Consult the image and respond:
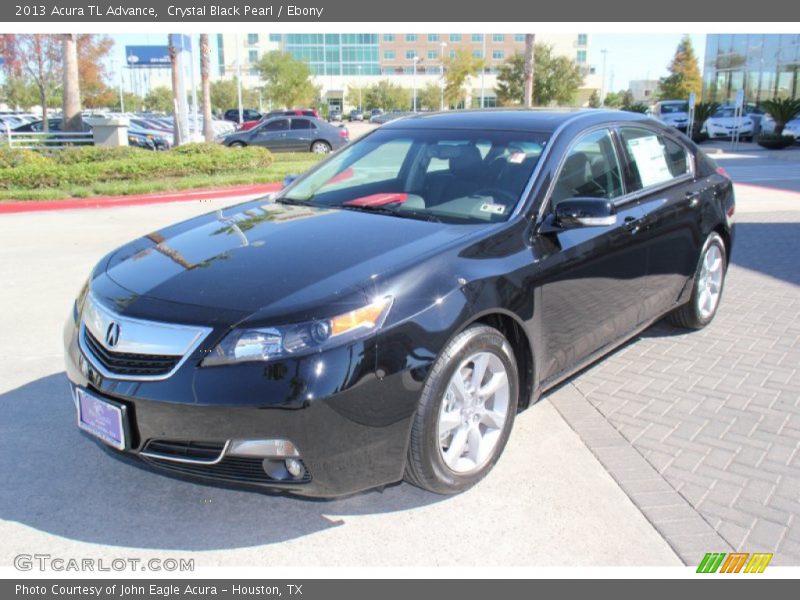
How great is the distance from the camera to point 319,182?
4.67 metres

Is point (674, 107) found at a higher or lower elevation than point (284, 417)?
higher

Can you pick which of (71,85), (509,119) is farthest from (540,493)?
(71,85)

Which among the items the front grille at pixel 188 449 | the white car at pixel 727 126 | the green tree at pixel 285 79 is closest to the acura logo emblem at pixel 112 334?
the front grille at pixel 188 449

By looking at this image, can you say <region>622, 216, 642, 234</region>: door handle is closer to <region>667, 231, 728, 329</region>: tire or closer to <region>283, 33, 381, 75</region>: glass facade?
<region>667, 231, 728, 329</region>: tire

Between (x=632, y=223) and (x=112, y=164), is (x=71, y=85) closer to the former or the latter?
(x=112, y=164)

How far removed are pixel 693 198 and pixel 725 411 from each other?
165cm

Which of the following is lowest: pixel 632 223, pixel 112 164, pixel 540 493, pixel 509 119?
pixel 540 493

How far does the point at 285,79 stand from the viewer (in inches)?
2542

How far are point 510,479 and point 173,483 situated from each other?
164cm

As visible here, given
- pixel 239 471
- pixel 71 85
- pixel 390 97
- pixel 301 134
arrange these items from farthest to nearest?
1. pixel 390 97
2. pixel 301 134
3. pixel 71 85
4. pixel 239 471

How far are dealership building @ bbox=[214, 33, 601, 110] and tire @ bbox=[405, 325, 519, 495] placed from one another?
4620 inches

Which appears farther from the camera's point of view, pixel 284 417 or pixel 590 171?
pixel 590 171

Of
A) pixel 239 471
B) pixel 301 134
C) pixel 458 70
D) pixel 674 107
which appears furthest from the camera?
pixel 458 70
